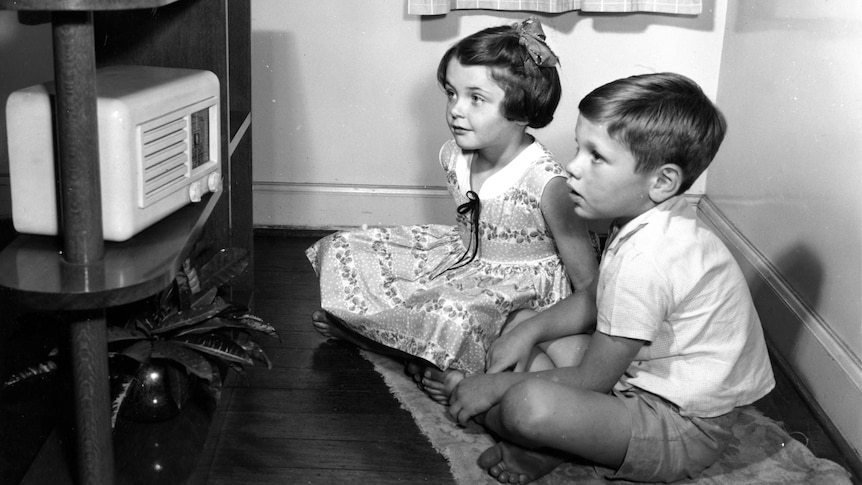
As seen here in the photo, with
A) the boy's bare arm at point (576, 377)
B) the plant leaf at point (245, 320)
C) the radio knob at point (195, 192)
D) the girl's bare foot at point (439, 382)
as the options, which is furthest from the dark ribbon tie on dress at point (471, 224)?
the radio knob at point (195, 192)

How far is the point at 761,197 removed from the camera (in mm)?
2324

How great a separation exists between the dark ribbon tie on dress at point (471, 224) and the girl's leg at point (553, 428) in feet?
1.61

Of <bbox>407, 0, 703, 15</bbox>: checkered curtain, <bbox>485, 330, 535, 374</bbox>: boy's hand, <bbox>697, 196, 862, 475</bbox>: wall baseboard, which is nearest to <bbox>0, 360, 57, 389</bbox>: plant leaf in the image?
<bbox>485, 330, 535, 374</bbox>: boy's hand

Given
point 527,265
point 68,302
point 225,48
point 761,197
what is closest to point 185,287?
point 225,48

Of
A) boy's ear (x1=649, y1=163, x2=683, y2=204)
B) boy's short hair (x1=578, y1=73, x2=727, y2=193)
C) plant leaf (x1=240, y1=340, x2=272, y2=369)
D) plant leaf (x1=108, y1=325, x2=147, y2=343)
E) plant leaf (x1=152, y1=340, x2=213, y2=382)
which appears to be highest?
boy's short hair (x1=578, y1=73, x2=727, y2=193)

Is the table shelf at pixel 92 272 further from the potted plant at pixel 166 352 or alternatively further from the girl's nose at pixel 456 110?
the girl's nose at pixel 456 110

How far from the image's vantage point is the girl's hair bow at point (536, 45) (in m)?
1.85

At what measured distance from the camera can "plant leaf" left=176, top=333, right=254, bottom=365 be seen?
1553 millimetres

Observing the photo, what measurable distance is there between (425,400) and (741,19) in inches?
54.3

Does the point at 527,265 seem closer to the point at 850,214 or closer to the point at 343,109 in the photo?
the point at 850,214

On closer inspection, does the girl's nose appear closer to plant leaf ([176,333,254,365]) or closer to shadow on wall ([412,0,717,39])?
plant leaf ([176,333,254,365])

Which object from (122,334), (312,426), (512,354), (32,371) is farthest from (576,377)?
(32,371)

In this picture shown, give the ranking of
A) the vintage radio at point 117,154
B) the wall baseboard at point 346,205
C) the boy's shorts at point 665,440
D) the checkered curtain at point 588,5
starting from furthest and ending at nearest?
the wall baseboard at point 346,205 → the checkered curtain at point 588,5 → the boy's shorts at point 665,440 → the vintage radio at point 117,154

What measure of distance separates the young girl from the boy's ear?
0.32m
